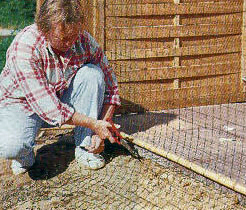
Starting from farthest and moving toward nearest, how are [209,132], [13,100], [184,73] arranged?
[184,73], [209,132], [13,100]

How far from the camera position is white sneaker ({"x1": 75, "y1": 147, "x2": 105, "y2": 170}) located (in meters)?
3.36

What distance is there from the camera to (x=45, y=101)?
2.97 m

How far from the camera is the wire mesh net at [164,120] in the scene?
9.82 feet

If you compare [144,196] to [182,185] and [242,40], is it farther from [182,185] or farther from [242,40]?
[242,40]

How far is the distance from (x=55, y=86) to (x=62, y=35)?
0.51 m

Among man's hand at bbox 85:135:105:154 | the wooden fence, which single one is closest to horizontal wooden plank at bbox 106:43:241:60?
the wooden fence

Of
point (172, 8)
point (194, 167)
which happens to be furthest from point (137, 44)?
point (194, 167)

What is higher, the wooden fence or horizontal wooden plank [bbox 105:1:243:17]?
horizontal wooden plank [bbox 105:1:243:17]

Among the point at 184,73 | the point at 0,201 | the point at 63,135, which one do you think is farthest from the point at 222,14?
the point at 0,201

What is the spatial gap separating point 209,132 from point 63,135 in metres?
1.29

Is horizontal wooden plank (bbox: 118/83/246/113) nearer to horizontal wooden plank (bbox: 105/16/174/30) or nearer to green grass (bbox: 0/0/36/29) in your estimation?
horizontal wooden plank (bbox: 105/16/174/30)

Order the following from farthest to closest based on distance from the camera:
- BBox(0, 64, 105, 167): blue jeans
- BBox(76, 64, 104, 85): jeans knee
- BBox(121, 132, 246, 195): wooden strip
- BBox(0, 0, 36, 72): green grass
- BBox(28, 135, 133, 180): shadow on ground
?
BBox(0, 0, 36, 72): green grass < BBox(28, 135, 133, 180): shadow on ground < BBox(76, 64, 104, 85): jeans knee < BBox(0, 64, 105, 167): blue jeans < BBox(121, 132, 246, 195): wooden strip

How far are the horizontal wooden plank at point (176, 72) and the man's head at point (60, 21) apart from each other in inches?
56.0

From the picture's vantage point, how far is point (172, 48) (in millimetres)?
4406
